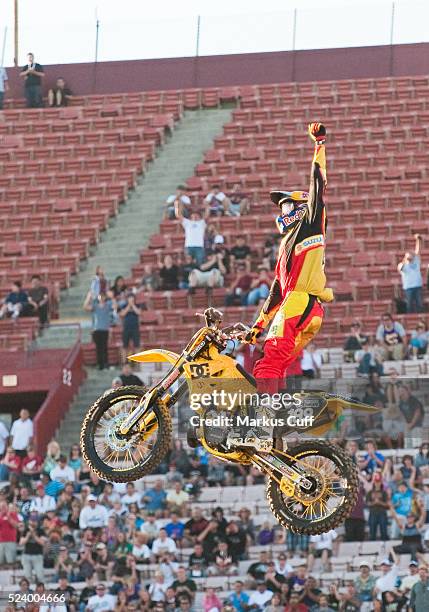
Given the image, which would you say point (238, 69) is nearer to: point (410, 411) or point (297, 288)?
point (297, 288)

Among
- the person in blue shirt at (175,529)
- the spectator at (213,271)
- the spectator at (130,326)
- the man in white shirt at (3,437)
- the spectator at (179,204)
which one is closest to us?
the person in blue shirt at (175,529)

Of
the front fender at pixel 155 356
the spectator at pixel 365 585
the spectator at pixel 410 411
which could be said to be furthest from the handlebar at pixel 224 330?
the spectator at pixel 365 585

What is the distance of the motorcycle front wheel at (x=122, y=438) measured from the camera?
53.1 feet

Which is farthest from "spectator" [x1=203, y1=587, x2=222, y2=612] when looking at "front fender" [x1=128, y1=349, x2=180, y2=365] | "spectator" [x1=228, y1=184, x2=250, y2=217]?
"spectator" [x1=228, y1=184, x2=250, y2=217]

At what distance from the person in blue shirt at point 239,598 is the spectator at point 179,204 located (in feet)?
34.2

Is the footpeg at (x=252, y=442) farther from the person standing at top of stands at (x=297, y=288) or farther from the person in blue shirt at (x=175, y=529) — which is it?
the person in blue shirt at (x=175, y=529)

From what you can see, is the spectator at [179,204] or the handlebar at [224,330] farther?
the spectator at [179,204]

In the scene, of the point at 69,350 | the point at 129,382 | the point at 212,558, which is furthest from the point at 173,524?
the point at 69,350

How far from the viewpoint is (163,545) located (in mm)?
26125

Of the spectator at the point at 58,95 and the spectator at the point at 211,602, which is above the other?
the spectator at the point at 58,95

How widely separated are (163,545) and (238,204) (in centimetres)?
1005

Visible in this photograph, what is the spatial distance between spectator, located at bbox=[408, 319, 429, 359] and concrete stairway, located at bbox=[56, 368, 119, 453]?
16.4 feet

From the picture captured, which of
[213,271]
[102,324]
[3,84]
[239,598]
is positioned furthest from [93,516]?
[3,84]

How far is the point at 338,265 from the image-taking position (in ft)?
108
